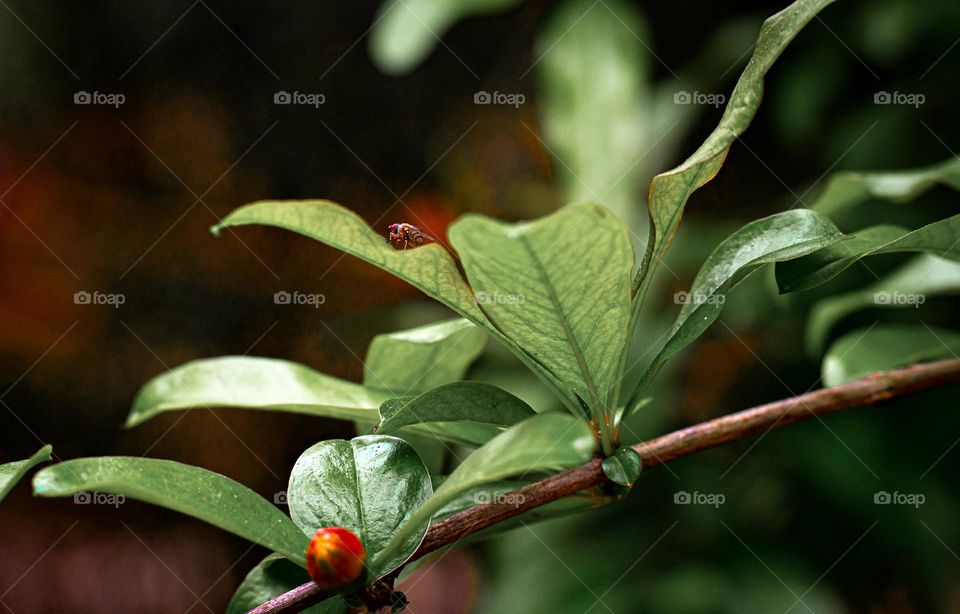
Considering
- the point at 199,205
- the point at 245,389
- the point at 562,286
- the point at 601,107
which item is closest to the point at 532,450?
the point at 562,286

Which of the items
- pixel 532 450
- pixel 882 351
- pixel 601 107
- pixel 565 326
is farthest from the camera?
pixel 601 107

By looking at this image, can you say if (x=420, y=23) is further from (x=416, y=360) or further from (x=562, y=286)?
(x=562, y=286)

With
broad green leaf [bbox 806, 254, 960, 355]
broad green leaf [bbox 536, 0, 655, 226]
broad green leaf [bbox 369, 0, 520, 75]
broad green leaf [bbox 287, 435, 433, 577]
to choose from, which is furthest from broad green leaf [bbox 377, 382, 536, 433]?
broad green leaf [bbox 369, 0, 520, 75]

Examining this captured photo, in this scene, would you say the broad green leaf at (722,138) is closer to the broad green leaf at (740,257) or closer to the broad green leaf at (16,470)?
the broad green leaf at (740,257)

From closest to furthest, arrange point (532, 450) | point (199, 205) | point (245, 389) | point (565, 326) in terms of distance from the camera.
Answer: point (532, 450), point (565, 326), point (245, 389), point (199, 205)

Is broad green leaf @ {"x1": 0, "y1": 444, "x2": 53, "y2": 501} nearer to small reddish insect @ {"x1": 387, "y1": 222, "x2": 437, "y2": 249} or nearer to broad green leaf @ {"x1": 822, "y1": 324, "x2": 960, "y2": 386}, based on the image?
small reddish insect @ {"x1": 387, "y1": 222, "x2": 437, "y2": 249}

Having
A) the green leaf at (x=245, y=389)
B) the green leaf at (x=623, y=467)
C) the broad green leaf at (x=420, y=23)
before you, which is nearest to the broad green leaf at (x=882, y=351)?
the green leaf at (x=623, y=467)
